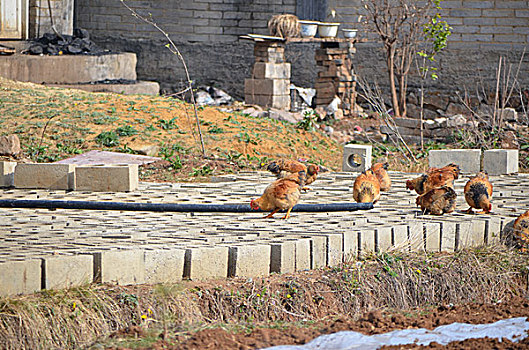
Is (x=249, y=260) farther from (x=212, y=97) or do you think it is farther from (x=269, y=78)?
(x=212, y=97)

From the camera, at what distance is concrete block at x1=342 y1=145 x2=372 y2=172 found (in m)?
8.55

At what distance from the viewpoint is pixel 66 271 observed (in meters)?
4.49

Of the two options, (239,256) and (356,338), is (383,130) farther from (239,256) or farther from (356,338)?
(356,338)

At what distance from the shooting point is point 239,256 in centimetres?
494

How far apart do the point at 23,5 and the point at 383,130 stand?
27.0 feet

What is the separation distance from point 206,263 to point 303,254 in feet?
2.29

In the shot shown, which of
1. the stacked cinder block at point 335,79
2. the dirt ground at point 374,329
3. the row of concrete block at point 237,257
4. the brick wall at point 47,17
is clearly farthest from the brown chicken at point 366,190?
the brick wall at point 47,17

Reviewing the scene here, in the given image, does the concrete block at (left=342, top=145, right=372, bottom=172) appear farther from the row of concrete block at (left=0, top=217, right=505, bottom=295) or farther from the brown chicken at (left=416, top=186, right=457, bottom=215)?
the row of concrete block at (left=0, top=217, right=505, bottom=295)

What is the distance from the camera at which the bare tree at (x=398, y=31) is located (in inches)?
637

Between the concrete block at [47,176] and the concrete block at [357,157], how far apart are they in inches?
125

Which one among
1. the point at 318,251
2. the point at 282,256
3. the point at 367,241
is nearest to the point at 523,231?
the point at 367,241

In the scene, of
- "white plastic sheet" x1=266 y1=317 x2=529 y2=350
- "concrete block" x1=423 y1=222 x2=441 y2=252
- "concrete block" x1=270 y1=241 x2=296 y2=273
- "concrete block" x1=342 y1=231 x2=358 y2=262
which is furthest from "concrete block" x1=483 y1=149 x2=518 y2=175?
"white plastic sheet" x1=266 y1=317 x2=529 y2=350

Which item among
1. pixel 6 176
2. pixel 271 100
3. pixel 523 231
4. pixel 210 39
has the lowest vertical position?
pixel 523 231

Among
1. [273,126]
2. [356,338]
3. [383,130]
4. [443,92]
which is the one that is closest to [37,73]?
[273,126]
